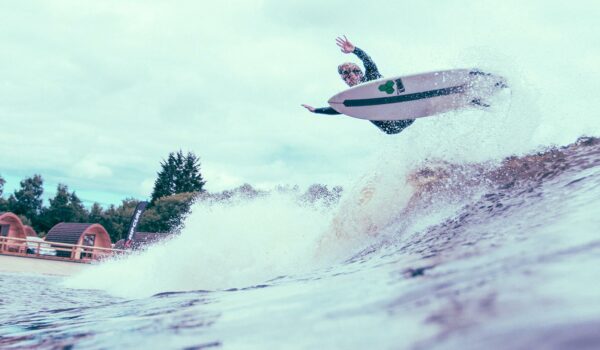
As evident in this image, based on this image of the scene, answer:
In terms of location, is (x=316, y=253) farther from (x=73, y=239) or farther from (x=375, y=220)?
Result: (x=73, y=239)

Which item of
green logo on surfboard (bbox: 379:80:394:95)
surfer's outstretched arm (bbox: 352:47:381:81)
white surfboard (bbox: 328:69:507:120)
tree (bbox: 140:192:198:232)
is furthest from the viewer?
tree (bbox: 140:192:198:232)

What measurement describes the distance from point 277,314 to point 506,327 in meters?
0.87

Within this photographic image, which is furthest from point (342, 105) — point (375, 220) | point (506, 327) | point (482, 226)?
point (506, 327)

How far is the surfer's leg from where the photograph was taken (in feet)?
25.0

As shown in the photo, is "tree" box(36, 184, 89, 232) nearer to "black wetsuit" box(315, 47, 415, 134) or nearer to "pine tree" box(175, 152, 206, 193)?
"pine tree" box(175, 152, 206, 193)

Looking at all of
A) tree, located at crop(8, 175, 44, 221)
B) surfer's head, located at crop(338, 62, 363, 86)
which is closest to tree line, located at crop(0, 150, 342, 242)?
tree, located at crop(8, 175, 44, 221)

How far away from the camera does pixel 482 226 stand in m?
2.82

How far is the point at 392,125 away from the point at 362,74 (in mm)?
920

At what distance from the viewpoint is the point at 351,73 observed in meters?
7.90

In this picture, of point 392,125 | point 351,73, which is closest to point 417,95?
point 392,125

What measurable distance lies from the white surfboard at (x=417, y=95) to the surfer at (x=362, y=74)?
0.12 meters

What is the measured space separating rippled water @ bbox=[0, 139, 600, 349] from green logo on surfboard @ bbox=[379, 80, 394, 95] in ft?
13.3

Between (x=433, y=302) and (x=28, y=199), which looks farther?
(x=28, y=199)

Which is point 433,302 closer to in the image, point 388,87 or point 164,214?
point 388,87
